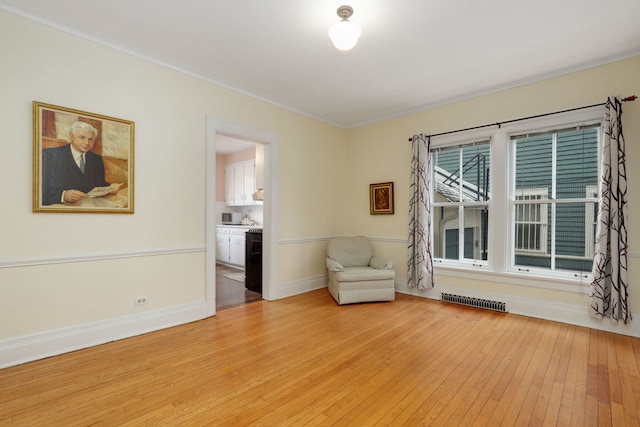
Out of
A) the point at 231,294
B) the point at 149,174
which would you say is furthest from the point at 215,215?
the point at 231,294

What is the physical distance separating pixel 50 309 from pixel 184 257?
119 centimetres

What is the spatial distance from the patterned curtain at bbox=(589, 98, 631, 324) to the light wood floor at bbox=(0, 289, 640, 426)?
0.33 m

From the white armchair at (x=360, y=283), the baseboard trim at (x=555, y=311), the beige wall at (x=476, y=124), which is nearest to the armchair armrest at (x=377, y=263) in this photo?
the white armchair at (x=360, y=283)

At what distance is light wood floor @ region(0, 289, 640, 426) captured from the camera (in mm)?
1867

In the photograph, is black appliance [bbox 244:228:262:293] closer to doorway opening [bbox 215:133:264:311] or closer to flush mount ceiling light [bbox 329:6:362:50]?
doorway opening [bbox 215:133:264:311]

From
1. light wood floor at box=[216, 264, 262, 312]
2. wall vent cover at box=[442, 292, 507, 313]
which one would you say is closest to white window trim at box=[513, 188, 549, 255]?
wall vent cover at box=[442, 292, 507, 313]

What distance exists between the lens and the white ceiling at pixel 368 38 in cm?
240

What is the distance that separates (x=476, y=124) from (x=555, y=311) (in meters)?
2.49

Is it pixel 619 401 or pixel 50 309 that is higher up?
pixel 50 309

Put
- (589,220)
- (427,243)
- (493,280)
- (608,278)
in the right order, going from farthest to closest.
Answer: (427,243)
(493,280)
(589,220)
(608,278)

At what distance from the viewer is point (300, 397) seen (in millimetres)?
2053

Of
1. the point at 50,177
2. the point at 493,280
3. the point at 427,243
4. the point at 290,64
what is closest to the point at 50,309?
the point at 50,177

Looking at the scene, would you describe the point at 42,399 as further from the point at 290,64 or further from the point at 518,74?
the point at 518,74

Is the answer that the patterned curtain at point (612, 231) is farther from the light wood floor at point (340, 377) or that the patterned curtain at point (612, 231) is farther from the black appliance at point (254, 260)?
the black appliance at point (254, 260)
